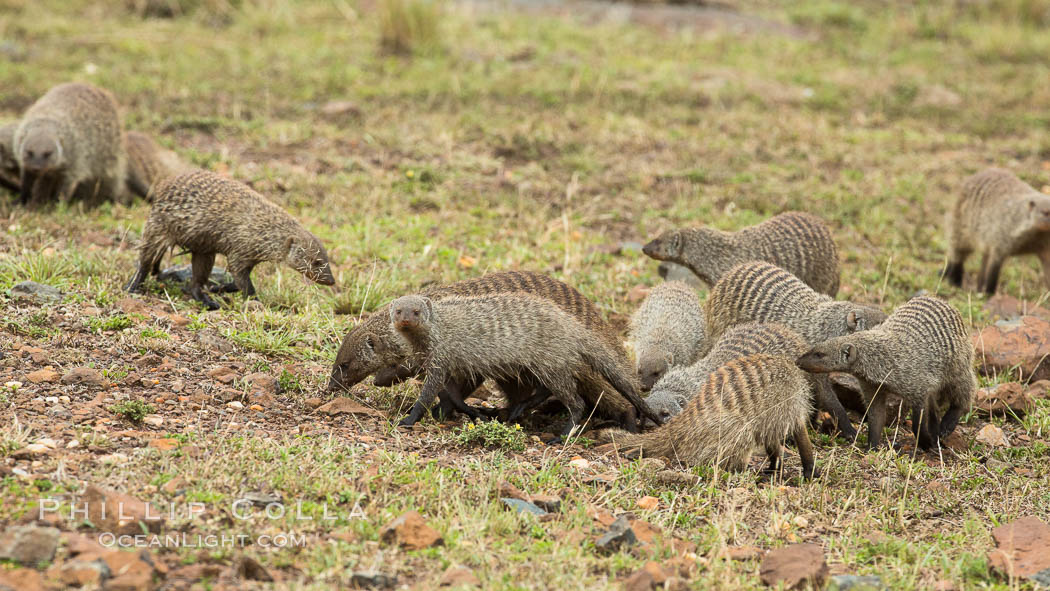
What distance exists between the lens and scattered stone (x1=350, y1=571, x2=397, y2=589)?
10.1 ft

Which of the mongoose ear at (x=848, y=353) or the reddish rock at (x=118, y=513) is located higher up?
the mongoose ear at (x=848, y=353)

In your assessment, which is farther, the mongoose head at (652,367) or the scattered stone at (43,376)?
the mongoose head at (652,367)

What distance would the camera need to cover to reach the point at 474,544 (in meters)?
3.37

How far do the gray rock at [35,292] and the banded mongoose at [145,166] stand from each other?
2.46 m

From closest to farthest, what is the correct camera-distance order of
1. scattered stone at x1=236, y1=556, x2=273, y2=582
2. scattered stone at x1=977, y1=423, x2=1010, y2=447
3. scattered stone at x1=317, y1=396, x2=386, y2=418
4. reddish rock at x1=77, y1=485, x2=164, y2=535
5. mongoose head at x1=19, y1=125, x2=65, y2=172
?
scattered stone at x1=236, y1=556, x2=273, y2=582 < reddish rock at x1=77, y1=485, x2=164, y2=535 < scattered stone at x1=317, y1=396, x2=386, y2=418 < scattered stone at x1=977, y1=423, x2=1010, y2=447 < mongoose head at x1=19, y1=125, x2=65, y2=172

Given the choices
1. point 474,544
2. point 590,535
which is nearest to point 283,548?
point 474,544

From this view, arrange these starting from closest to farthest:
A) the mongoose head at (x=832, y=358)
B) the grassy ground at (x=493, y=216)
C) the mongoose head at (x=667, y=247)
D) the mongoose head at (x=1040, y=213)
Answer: the grassy ground at (x=493, y=216), the mongoose head at (x=832, y=358), the mongoose head at (x=667, y=247), the mongoose head at (x=1040, y=213)

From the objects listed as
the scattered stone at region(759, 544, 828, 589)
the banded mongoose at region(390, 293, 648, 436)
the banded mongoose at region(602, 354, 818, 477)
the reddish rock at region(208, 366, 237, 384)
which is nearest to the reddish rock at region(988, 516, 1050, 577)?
the scattered stone at region(759, 544, 828, 589)

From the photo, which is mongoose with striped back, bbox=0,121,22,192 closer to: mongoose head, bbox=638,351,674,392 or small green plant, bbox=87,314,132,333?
small green plant, bbox=87,314,132,333

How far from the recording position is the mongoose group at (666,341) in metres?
4.48

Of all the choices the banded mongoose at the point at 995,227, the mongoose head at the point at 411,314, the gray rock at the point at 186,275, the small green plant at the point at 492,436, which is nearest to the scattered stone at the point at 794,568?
the small green plant at the point at 492,436

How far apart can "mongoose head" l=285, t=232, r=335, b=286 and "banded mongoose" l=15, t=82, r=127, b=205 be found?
2473 mm

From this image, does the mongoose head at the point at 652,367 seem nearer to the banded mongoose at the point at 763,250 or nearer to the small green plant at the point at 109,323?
the banded mongoose at the point at 763,250

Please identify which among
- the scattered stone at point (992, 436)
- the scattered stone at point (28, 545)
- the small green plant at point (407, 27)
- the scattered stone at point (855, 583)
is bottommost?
the scattered stone at point (992, 436)
